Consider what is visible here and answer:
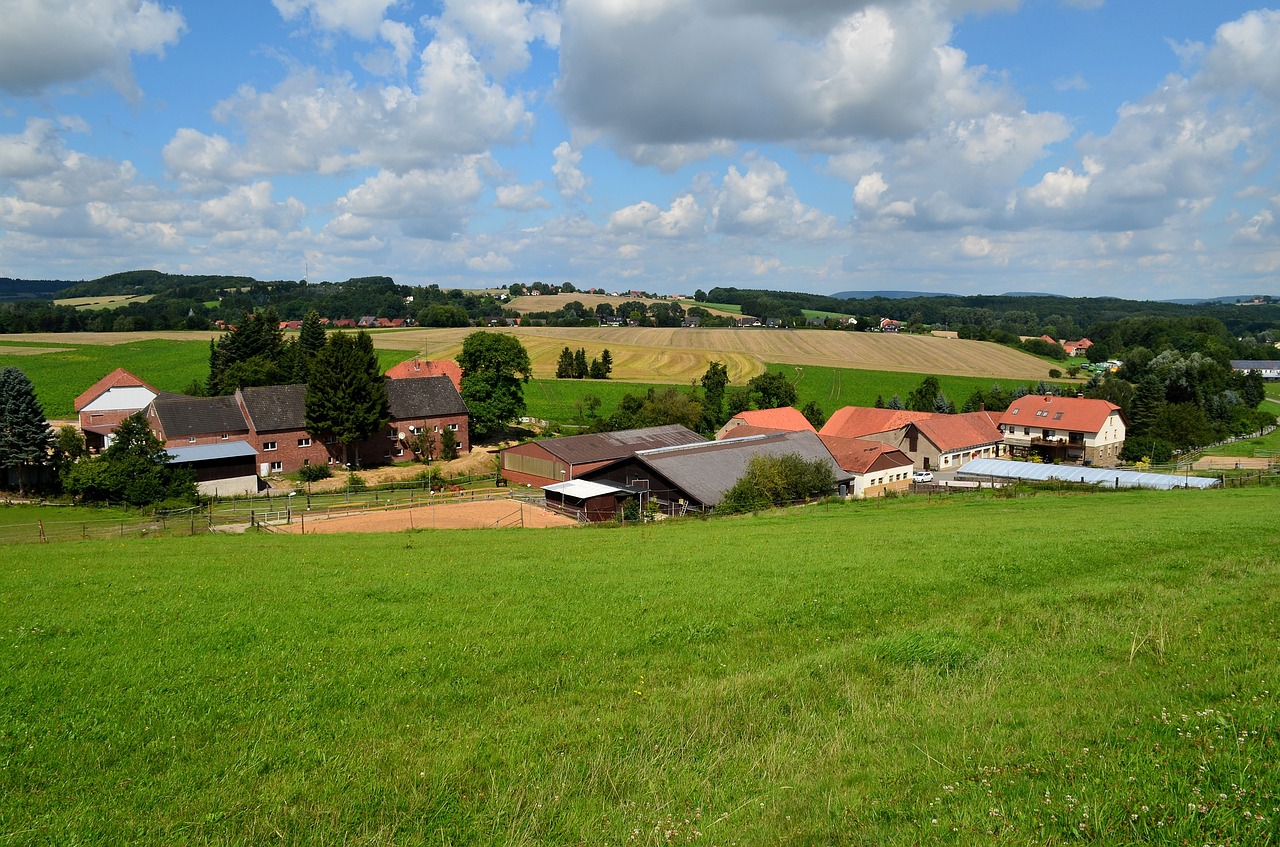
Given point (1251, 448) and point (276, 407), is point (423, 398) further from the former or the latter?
point (1251, 448)

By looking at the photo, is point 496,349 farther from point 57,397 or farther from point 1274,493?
point 1274,493

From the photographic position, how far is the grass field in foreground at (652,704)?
5.99 m

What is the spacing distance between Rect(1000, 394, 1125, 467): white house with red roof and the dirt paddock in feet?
170

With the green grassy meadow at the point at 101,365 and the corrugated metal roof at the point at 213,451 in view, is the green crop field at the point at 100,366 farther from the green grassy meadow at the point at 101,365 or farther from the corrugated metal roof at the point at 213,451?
the corrugated metal roof at the point at 213,451

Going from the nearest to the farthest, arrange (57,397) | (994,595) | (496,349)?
(994,595)
(496,349)
(57,397)

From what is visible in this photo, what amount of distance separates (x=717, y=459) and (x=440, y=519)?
1779cm

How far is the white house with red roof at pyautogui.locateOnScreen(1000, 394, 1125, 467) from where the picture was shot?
66.7 meters

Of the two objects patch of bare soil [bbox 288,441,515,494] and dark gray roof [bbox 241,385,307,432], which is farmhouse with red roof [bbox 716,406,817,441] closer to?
patch of bare soil [bbox 288,441,515,494]

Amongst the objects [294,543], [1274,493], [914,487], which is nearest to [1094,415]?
[914,487]

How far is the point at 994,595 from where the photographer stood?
13.6 metres

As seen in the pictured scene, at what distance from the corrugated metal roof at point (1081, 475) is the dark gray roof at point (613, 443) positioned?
69.1 ft

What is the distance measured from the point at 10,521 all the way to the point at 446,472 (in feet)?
86.1

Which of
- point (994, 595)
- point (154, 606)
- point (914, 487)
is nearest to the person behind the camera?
point (154, 606)

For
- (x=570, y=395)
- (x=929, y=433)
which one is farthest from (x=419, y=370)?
(x=929, y=433)
